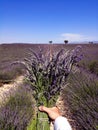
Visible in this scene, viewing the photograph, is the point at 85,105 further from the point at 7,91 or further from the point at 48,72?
the point at 7,91

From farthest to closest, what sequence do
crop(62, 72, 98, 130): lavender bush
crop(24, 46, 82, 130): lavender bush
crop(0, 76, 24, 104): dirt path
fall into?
crop(0, 76, 24, 104): dirt path, crop(62, 72, 98, 130): lavender bush, crop(24, 46, 82, 130): lavender bush

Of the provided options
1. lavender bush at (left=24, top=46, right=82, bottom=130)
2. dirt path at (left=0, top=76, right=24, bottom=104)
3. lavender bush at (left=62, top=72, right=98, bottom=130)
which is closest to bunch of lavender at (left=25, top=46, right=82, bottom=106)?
lavender bush at (left=24, top=46, right=82, bottom=130)

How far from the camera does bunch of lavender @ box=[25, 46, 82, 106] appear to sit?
3228 millimetres

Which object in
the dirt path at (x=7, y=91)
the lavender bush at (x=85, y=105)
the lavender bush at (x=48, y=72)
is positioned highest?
the lavender bush at (x=48, y=72)

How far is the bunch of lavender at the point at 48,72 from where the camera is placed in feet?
10.6

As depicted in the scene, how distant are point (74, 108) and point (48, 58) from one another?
3.32 meters

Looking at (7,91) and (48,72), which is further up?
(48,72)

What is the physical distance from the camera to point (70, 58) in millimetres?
3270

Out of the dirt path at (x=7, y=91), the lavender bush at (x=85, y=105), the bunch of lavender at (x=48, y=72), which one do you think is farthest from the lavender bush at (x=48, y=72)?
the dirt path at (x=7, y=91)

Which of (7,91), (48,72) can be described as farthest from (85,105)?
(7,91)

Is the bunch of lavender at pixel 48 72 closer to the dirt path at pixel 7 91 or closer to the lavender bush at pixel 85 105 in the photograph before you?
the lavender bush at pixel 85 105

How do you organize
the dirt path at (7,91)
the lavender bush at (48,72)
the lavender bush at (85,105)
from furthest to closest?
the dirt path at (7,91) → the lavender bush at (85,105) → the lavender bush at (48,72)

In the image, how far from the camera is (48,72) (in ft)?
10.8

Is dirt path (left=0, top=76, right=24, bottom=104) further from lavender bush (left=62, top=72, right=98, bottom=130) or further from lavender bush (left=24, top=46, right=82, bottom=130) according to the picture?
lavender bush (left=24, top=46, right=82, bottom=130)
